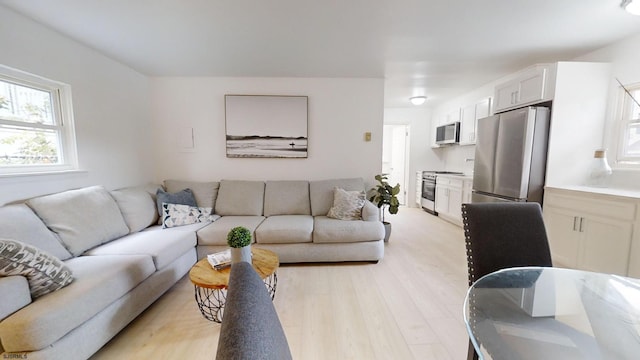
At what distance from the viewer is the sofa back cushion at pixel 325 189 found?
3107mm

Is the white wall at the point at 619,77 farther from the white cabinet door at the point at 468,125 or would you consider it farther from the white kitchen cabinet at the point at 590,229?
the white cabinet door at the point at 468,125

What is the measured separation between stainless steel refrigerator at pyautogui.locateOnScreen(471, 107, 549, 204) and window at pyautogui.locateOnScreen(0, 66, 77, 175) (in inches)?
178

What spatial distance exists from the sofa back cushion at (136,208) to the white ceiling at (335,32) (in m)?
1.48

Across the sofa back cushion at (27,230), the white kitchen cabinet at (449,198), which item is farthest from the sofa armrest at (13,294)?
the white kitchen cabinet at (449,198)

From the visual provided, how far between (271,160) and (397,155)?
3806mm

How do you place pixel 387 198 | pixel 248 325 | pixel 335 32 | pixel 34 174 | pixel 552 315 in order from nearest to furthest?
pixel 248 325 < pixel 552 315 < pixel 34 174 < pixel 335 32 < pixel 387 198

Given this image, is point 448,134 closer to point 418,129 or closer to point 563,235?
point 418,129

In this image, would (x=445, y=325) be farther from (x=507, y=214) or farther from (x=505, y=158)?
(x=505, y=158)

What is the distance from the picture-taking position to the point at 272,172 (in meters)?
3.49

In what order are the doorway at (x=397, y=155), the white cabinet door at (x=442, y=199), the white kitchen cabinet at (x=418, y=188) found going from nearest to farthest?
the white cabinet door at (x=442, y=199) → the white kitchen cabinet at (x=418, y=188) → the doorway at (x=397, y=155)

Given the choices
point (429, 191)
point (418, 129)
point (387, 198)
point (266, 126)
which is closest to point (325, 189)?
point (387, 198)

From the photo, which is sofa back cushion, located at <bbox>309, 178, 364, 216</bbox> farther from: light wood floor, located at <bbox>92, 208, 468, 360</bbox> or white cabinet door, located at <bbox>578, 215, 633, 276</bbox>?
white cabinet door, located at <bbox>578, 215, 633, 276</bbox>

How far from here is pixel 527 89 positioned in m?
2.71

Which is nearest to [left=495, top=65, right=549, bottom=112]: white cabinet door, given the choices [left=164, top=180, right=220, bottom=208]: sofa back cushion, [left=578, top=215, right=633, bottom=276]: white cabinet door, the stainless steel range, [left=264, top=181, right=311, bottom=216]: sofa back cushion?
[left=578, top=215, right=633, bottom=276]: white cabinet door
